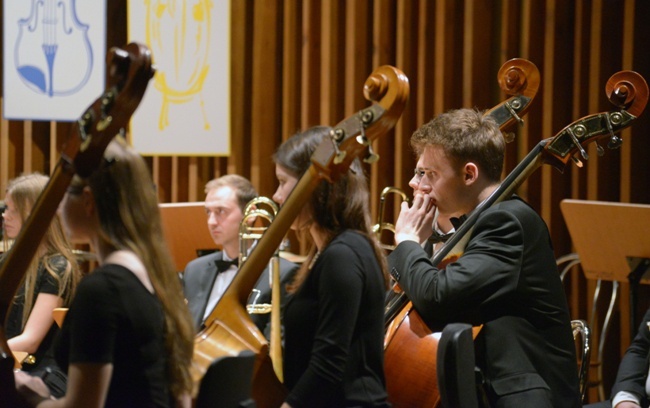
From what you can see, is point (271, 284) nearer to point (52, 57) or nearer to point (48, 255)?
point (48, 255)

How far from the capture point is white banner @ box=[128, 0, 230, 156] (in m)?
4.60

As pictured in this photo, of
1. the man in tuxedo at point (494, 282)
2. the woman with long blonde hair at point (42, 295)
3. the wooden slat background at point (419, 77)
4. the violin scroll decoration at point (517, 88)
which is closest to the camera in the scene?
the man in tuxedo at point (494, 282)

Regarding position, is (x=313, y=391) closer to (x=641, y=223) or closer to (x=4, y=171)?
(x=641, y=223)

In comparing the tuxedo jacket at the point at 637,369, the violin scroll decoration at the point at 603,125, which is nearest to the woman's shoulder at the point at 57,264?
the violin scroll decoration at the point at 603,125

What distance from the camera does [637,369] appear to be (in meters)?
2.88

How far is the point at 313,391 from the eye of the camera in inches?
74.1

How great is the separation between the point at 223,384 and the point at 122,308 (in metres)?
0.25

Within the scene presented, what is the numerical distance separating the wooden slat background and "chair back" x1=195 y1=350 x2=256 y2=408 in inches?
123

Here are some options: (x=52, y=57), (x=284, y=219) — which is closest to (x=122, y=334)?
(x=284, y=219)

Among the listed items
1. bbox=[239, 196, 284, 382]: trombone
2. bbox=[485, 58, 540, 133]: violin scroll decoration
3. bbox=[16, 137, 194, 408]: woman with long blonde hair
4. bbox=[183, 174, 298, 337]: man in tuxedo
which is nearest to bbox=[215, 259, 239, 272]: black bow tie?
bbox=[183, 174, 298, 337]: man in tuxedo

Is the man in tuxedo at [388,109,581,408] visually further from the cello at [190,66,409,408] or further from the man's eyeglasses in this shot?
the cello at [190,66,409,408]

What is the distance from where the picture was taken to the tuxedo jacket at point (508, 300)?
2234mm

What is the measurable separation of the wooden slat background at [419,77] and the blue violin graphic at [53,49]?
192mm

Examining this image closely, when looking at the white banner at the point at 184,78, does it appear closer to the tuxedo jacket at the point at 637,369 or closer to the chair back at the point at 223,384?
the tuxedo jacket at the point at 637,369
